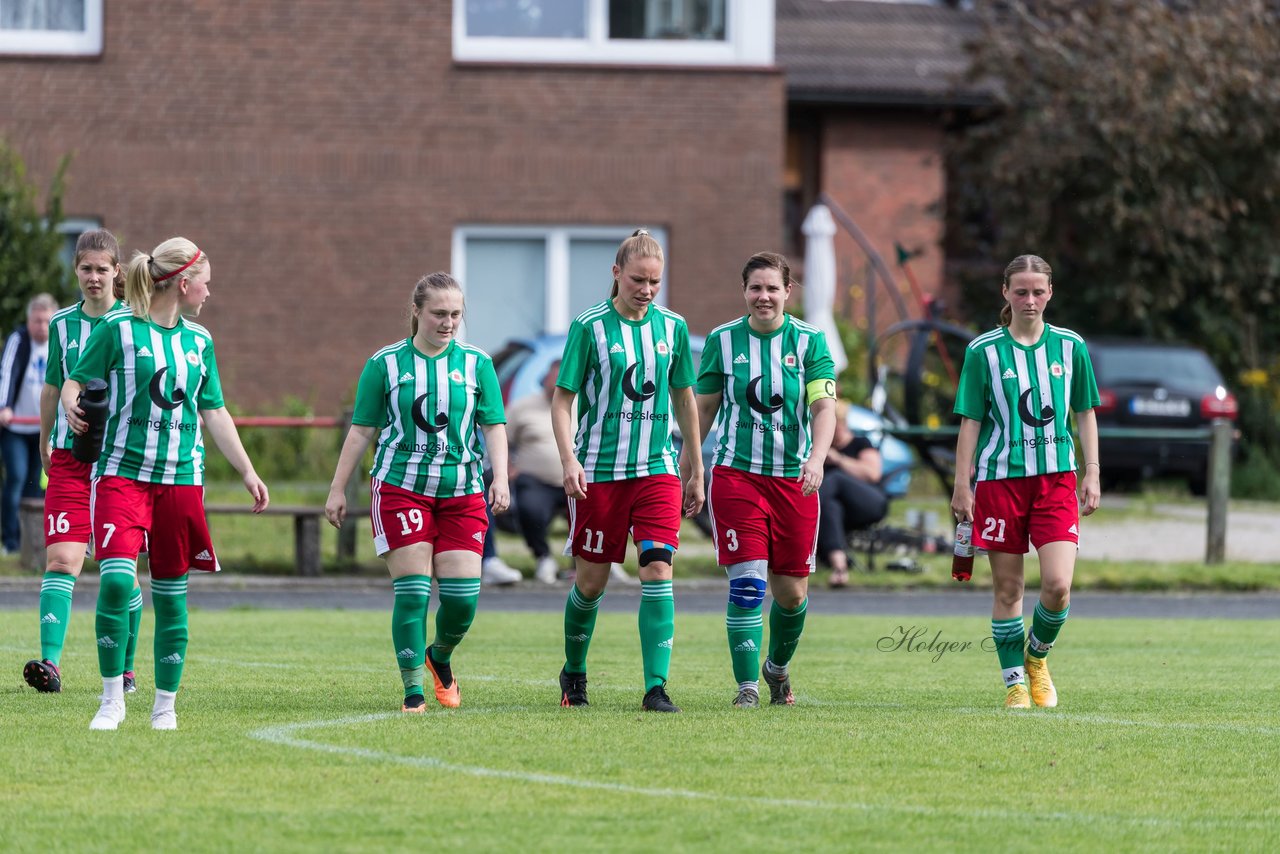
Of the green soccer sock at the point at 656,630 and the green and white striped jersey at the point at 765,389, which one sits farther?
the green and white striped jersey at the point at 765,389

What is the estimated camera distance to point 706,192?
22.8m

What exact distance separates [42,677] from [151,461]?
1614 millimetres

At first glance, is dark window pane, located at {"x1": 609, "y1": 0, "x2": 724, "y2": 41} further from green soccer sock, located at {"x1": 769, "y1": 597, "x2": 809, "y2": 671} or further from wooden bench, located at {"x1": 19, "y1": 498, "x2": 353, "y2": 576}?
green soccer sock, located at {"x1": 769, "y1": 597, "x2": 809, "y2": 671}

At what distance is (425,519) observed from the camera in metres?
7.90

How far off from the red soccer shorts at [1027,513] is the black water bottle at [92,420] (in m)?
3.60

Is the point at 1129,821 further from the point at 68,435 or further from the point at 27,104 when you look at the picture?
the point at 27,104

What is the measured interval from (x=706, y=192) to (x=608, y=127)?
1.35 metres

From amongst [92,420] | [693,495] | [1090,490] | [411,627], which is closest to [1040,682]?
[1090,490]

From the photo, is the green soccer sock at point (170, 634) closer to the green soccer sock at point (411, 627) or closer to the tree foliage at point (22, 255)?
the green soccer sock at point (411, 627)

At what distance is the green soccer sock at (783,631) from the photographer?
27.4ft

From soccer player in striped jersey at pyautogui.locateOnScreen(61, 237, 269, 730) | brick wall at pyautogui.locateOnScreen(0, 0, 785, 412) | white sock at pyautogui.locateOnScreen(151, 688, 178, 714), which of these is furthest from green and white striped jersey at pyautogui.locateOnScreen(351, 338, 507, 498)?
brick wall at pyautogui.locateOnScreen(0, 0, 785, 412)

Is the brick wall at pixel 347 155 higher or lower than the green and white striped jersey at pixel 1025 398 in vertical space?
higher

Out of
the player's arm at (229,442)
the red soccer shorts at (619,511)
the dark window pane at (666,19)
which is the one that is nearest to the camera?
the player's arm at (229,442)

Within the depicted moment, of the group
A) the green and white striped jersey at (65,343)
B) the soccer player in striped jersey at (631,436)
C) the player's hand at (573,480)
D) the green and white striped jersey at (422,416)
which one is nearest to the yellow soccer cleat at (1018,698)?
the soccer player in striped jersey at (631,436)
